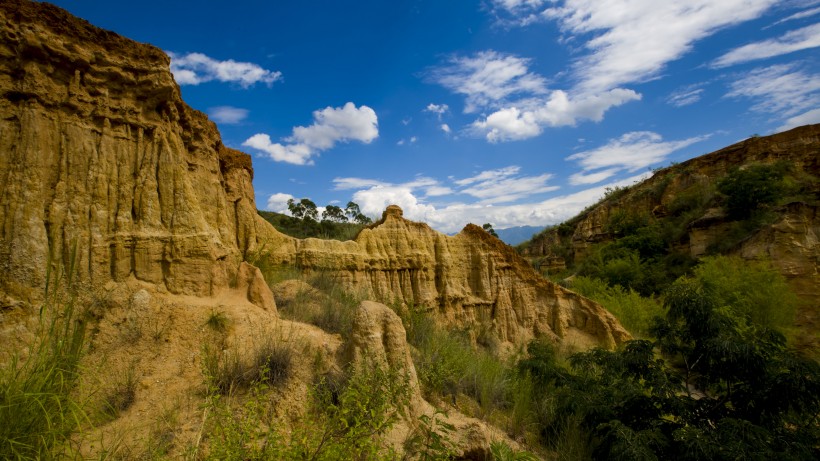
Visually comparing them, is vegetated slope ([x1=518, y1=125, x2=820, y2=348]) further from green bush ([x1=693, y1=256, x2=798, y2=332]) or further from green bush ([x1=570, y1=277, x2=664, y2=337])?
green bush ([x1=570, y1=277, x2=664, y2=337])

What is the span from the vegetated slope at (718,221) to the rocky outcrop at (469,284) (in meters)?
10.7

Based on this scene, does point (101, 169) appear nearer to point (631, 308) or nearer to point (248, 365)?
point (248, 365)

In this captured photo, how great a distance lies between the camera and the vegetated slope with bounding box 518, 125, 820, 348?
68.1 ft

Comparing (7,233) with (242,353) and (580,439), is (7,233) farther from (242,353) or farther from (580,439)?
(580,439)

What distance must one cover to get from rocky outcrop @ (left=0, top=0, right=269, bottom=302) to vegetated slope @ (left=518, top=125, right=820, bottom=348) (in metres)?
24.7

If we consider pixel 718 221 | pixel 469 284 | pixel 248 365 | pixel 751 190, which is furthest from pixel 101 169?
pixel 751 190

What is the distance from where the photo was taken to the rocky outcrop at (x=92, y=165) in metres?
5.58

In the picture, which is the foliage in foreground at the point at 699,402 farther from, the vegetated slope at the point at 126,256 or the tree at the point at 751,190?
the tree at the point at 751,190

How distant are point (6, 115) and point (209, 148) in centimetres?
387

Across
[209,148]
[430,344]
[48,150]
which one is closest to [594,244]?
[430,344]


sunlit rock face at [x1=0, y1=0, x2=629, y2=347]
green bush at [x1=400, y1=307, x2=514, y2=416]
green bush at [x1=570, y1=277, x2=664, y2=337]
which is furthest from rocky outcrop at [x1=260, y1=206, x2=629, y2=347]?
sunlit rock face at [x1=0, y1=0, x2=629, y2=347]

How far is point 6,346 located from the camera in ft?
16.1

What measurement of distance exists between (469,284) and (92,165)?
13.3 meters

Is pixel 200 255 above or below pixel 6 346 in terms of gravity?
above
